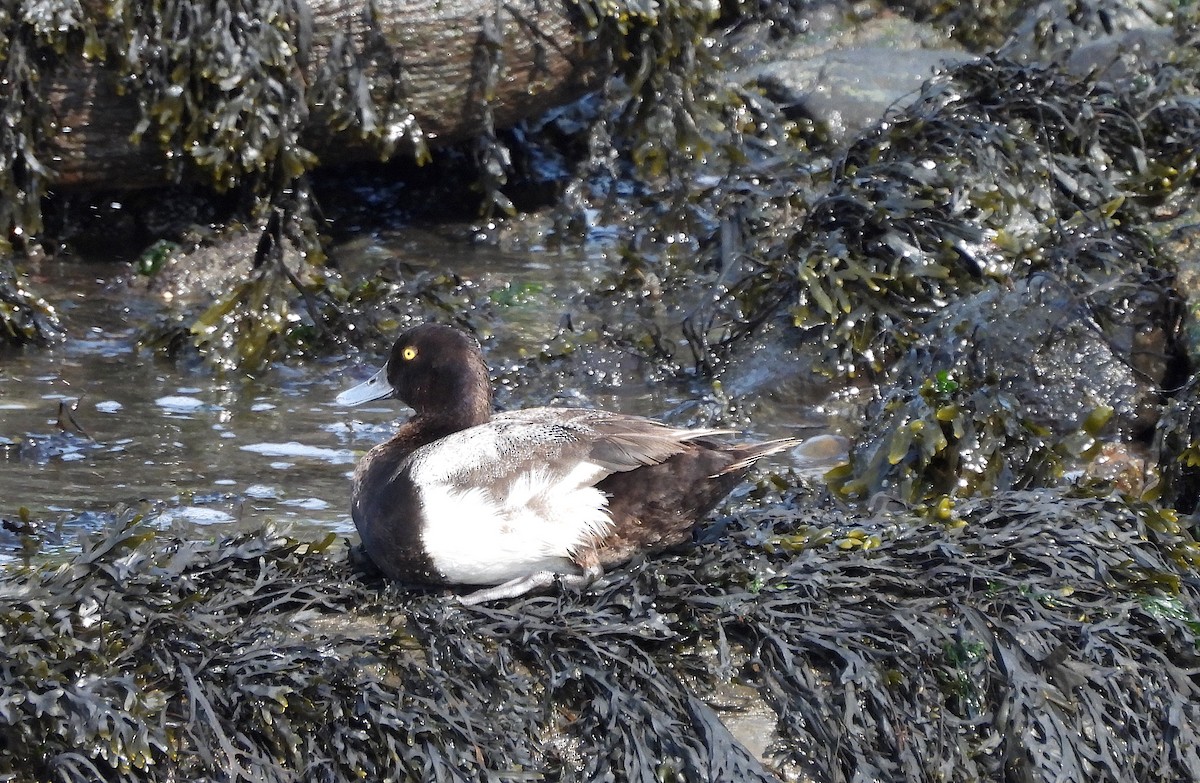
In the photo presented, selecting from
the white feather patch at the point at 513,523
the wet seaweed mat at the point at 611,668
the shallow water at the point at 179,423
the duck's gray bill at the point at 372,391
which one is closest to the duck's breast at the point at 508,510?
the white feather patch at the point at 513,523

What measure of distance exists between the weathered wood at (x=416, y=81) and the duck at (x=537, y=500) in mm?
3821

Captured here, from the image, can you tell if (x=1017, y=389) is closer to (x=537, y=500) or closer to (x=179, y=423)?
(x=537, y=500)

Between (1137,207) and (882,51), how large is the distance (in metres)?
3.40

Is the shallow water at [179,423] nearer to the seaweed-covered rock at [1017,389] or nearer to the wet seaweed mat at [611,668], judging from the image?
the seaweed-covered rock at [1017,389]

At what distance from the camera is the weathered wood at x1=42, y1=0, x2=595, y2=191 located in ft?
23.2

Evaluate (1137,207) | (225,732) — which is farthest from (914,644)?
(1137,207)

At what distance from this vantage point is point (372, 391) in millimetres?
4496

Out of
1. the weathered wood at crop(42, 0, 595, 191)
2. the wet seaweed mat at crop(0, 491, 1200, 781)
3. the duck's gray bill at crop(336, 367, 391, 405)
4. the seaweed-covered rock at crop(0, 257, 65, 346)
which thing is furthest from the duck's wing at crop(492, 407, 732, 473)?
the weathered wood at crop(42, 0, 595, 191)

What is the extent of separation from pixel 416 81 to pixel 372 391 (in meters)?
3.41

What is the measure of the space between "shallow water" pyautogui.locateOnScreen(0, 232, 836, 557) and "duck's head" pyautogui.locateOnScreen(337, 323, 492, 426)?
0.81 meters

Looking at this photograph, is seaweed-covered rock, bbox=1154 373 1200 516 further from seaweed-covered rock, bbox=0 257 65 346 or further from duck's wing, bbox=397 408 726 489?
seaweed-covered rock, bbox=0 257 65 346

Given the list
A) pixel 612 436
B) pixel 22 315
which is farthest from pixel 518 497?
pixel 22 315

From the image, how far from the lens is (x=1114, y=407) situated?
5566 millimetres

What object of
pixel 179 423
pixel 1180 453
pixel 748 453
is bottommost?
pixel 179 423
